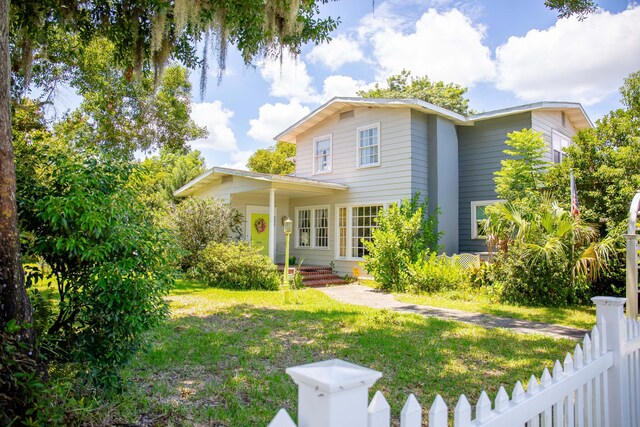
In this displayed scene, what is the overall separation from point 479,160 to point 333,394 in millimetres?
13705

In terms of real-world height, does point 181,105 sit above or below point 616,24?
above

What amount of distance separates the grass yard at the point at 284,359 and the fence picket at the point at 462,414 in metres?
2.15

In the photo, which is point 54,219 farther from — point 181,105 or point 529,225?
point 181,105

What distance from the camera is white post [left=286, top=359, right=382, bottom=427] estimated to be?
1061 millimetres

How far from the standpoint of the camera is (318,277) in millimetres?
13742

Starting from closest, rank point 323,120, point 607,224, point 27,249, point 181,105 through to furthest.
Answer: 1. point 27,249
2. point 607,224
3. point 323,120
4. point 181,105

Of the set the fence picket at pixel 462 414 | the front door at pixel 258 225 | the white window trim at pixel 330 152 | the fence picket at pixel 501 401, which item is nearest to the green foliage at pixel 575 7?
the fence picket at pixel 501 401

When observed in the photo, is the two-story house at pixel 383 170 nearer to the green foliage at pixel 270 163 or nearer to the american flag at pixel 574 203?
the american flag at pixel 574 203

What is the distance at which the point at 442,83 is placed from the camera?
28.6m

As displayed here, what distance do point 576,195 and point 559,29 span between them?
142 inches

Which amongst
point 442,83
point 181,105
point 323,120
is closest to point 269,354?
point 323,120

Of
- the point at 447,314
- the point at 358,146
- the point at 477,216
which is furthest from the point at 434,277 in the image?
the point at 358,146

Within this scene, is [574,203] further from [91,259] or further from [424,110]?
[91,259]

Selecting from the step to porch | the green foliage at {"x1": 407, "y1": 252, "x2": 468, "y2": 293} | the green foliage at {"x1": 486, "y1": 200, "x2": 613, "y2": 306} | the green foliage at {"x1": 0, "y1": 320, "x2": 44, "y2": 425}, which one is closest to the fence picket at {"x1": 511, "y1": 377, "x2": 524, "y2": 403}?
the green foliage at {"x1": 0, "y1": 320, "x2": 44, "y2": 425}
